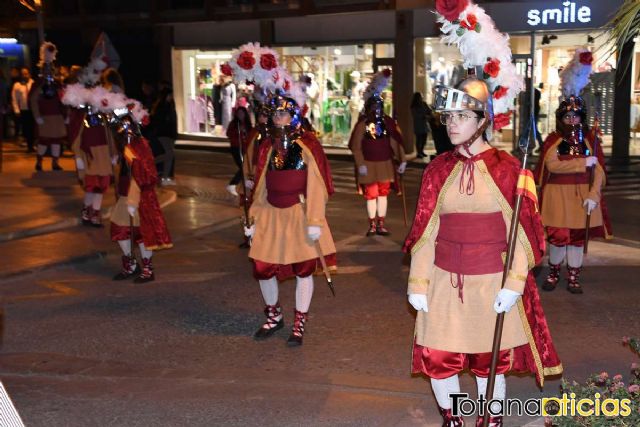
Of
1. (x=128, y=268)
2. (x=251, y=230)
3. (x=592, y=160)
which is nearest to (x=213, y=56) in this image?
(x=128, y=268)

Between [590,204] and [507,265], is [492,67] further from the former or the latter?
[590,204]

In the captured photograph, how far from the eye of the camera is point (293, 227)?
286 inches

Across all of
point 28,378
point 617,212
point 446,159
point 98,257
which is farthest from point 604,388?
point 617,212

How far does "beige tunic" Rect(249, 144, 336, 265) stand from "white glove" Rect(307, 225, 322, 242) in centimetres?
4

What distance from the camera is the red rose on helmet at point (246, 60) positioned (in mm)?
7820

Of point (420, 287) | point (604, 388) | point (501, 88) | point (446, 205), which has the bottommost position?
point (604, 388)

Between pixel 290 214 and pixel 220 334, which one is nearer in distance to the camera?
pixel 290 214

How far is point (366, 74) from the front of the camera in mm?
24016

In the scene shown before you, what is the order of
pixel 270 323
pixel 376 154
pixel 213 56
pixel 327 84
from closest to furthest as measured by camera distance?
pixel 270 323 < pixel 376 154 < pixel 327 84 < pixel 213 56

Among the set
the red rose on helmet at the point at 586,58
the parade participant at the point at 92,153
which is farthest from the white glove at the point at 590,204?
the parade participant at the point at 92,153

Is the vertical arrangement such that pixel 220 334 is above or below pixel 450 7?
below

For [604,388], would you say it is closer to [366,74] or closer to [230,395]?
[230,395]

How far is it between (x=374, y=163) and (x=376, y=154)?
0.13 metres

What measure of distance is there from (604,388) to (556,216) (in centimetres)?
452
